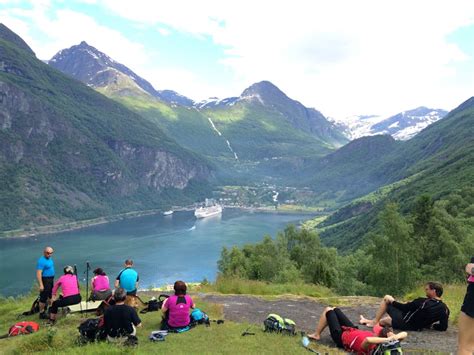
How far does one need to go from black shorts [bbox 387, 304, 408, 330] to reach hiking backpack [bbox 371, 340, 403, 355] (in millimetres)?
2490

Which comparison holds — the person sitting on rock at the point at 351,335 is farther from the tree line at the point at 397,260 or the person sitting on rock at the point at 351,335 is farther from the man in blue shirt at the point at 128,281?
the tree line at the point at 397,260

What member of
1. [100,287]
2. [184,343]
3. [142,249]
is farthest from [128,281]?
[142,249]

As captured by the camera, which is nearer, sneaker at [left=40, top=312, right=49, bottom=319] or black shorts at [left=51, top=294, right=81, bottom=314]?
black shorts at [left=51, top=294, right=81, bottom=314]

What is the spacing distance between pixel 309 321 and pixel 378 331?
382cm

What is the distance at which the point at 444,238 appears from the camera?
116 ft

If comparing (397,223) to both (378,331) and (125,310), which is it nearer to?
(378,331)

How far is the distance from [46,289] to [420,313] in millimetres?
12130

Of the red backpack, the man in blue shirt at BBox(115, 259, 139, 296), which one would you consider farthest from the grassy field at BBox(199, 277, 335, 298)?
the red backpack

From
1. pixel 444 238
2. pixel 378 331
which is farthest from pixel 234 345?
pixel 444 238

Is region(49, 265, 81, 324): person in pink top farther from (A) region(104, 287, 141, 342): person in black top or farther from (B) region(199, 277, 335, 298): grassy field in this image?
(B) region(199, 277, 335, 298): grassy field

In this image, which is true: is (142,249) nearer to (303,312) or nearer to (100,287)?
(100,287)

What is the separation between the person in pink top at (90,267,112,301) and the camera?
1469 cm

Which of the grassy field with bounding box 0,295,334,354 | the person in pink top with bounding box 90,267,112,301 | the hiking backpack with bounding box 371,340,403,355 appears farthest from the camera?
the person in pink top with bounding box 90,267,112,301

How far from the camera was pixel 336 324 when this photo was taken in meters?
9.95
